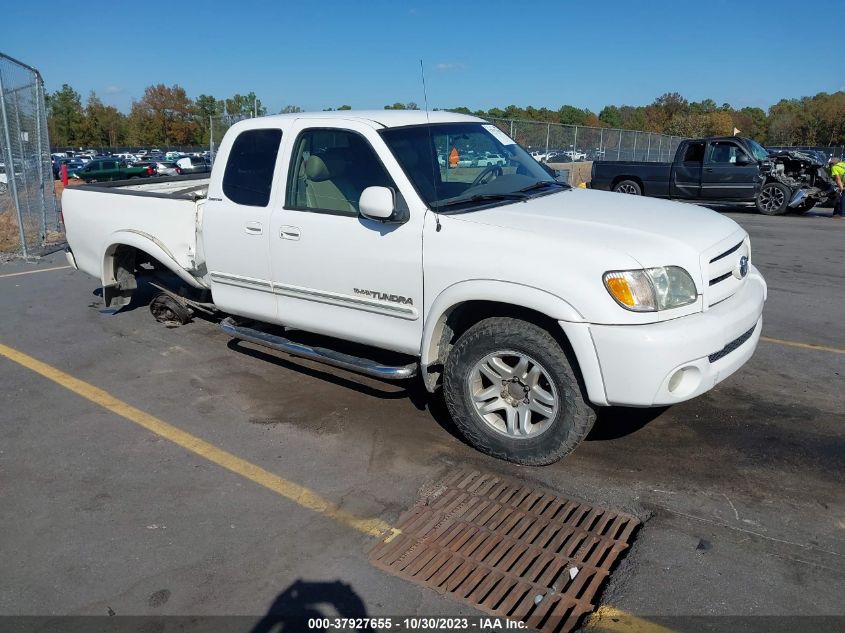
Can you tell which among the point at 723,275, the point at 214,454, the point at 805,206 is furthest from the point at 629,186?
the point at 214,454

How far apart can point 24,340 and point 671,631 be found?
623cm

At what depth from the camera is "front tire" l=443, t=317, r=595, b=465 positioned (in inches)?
149

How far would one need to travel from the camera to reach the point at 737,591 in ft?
9.73

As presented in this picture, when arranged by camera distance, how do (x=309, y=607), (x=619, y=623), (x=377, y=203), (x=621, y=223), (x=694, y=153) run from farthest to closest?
(x=694, y=153) → (x=377, y=203) → (x=621, y=223) → (x=309, y=607) → (x=619, y=623)

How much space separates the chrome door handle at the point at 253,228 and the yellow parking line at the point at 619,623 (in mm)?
3399

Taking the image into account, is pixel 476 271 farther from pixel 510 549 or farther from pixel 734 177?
pixel 734 177

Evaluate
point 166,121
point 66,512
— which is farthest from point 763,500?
point 166,121

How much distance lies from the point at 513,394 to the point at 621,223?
3.89 ft

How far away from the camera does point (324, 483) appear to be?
3.94 meters

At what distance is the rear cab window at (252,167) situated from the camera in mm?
5039

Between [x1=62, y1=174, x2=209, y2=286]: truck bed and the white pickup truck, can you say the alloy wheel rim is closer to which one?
the white pickup truck

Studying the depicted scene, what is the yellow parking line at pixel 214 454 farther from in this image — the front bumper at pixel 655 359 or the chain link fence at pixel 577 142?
the chain link fence at pixel 577 142

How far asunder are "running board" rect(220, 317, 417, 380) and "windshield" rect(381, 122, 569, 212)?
107 centimetres

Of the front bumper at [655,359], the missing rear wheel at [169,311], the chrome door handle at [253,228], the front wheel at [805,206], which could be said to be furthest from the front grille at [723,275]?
the front wheel at [805,206]
